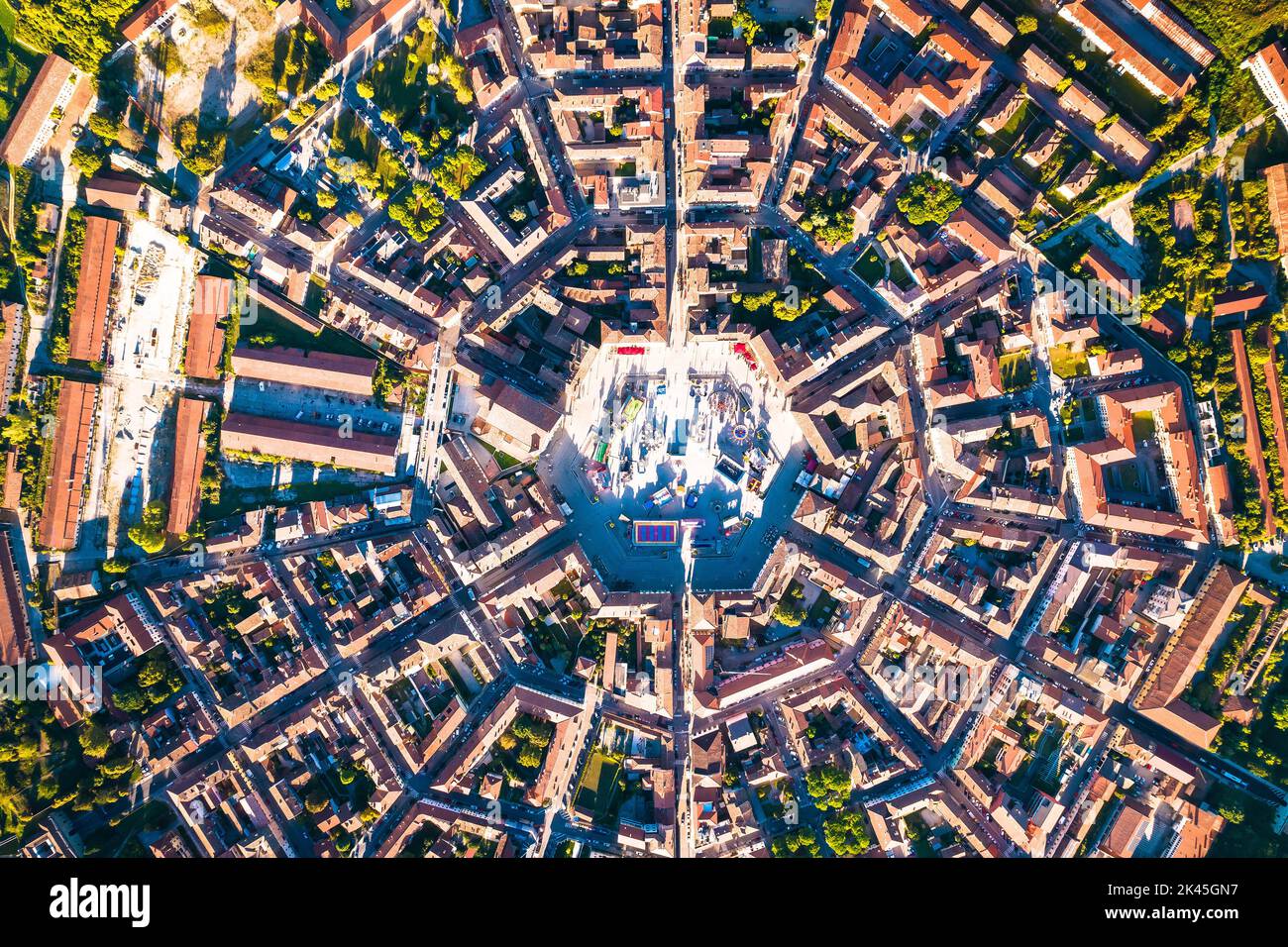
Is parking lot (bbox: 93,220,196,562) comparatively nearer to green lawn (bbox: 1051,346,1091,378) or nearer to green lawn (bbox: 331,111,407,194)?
Answer: green lawn (bbox: 331,111,407,194)

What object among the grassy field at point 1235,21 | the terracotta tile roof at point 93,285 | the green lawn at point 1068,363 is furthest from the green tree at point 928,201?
the terracotta tile roof at point 93,285

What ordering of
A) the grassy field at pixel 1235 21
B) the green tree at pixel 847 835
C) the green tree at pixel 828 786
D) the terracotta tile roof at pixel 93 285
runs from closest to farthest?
the grassy field at pixel 1235 21 < the terracotta tile roof at pixel 93 285 < the green tree at pixel 847 835 < the green tree at pixel 828 786

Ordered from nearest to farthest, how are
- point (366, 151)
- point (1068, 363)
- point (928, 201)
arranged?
1. point (928, 201)
2. point (366, 151)
3. point (1068, 363)

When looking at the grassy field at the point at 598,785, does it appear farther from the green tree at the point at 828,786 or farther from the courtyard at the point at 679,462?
the green tree at the point at 828,786

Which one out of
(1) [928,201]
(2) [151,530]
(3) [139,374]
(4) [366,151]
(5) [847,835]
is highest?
(1) [928,201]

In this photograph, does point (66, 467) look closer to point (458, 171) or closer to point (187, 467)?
point (187, 467)

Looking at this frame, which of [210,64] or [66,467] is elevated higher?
[210,64]

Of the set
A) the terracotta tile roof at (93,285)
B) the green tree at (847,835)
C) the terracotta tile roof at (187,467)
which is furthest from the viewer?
the green tree at (847,835)

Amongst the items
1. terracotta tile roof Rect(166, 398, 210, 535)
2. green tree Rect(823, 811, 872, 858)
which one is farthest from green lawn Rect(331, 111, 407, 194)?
green tree Rect(823, 811, 872, 858)

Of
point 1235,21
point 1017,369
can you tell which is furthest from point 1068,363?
point 1235,21

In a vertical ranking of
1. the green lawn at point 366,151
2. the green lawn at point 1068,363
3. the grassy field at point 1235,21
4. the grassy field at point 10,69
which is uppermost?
the grassy field at point 1235,21

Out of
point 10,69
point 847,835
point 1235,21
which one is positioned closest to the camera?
point 1235,21
